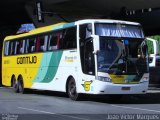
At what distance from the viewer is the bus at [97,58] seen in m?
18.8

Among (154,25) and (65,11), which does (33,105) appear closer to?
(65,11)

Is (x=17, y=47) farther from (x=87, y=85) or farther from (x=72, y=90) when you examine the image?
(x=87, y=85)

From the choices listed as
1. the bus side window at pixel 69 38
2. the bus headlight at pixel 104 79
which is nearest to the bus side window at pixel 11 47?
the bus side window at pixel 69 38

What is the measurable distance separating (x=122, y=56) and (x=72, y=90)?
2.80 metres

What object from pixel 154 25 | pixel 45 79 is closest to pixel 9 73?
pixel 45 79

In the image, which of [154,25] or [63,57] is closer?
[63,57]

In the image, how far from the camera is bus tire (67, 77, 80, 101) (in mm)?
20327

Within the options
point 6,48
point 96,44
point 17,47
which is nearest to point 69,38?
point 96,44

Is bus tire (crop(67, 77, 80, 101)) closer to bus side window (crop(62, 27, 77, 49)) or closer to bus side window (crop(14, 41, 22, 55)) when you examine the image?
bus side window (crop(62, 27, 77, 49))

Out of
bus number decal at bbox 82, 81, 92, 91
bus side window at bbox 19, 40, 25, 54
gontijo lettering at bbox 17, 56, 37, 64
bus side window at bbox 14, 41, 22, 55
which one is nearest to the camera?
bus number decal at bbox 82, 81, 92, 91

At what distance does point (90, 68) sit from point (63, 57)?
2.48 meters

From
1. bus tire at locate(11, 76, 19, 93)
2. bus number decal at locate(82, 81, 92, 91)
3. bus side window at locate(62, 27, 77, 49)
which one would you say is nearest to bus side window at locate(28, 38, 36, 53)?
bus tire at locate(11, 76, 19, 93)

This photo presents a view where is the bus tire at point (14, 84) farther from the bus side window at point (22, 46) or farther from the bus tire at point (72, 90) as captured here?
the bus tire at point (72, 90)

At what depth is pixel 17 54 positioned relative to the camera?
87.1 feet
